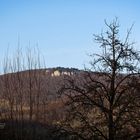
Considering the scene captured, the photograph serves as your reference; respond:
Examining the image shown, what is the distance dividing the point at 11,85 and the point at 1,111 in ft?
7.19

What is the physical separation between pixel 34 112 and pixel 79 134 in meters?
8.71

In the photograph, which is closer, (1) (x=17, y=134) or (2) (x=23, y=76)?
(1) (x=17, y=134)

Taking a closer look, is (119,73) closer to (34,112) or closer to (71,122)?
(71,122)

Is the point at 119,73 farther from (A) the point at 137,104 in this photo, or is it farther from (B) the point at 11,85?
(B) the point at 11,85

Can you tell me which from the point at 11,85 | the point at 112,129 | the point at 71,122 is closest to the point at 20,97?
the point at 11,85

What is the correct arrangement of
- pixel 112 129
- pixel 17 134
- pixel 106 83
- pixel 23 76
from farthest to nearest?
pixel 23 76 < pixel 17 134 < pixel 106 83 < pixel 112 129

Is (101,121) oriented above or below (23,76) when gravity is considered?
below

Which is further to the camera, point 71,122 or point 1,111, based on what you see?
point 1,111

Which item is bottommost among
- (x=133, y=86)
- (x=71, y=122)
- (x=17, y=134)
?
(x=17, y=134)

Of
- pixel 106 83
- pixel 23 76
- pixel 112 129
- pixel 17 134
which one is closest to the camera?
pixel 112 129

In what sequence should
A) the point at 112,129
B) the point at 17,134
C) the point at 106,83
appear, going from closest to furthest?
the point at 112,129
the point at 106,83
the point at 17,134

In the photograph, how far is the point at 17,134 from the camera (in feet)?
56.3

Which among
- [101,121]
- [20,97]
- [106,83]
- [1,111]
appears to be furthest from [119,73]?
[1,111]

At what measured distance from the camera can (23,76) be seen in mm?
18375
